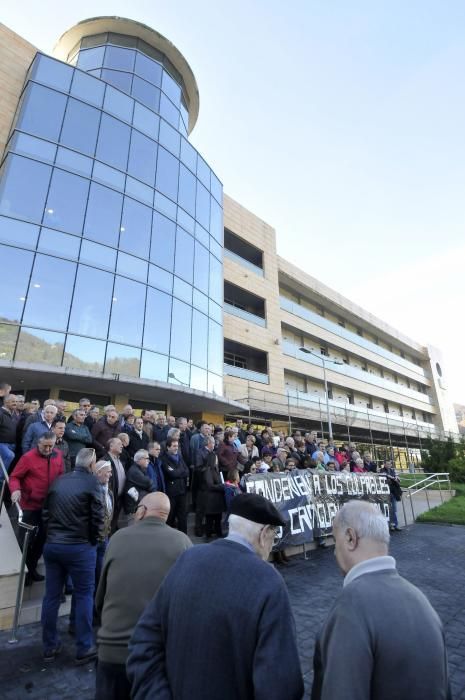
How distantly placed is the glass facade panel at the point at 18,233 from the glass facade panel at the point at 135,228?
3.57 meters

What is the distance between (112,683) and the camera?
224cm

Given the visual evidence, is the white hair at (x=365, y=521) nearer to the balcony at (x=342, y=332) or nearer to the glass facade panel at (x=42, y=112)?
the glass facade panel at (x=42, y=112)

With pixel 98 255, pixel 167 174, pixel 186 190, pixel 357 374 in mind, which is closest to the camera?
pixel 98 255

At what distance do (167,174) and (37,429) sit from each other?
17554mm

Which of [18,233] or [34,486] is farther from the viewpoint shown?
[18,233]

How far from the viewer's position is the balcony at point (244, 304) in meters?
25.8

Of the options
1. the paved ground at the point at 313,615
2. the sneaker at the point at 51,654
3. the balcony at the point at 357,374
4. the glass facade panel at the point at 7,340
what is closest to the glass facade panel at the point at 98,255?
the glass facade panel at the point at 7,340

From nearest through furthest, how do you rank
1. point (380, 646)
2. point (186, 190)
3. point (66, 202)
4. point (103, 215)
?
point (380, 646) < point (66, 202) < point (103, 215) < point (186, 190)

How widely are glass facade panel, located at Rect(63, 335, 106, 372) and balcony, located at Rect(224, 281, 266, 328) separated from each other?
11.6 meters

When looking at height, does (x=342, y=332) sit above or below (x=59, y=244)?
above

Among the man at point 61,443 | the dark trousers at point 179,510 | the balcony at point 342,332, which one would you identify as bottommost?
the dark trousers at point 179,510

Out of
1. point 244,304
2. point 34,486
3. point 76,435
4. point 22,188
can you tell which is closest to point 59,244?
point 22,188

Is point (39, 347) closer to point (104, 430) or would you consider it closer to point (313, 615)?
point (104, 430)

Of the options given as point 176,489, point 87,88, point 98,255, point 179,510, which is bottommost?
point 179,510
